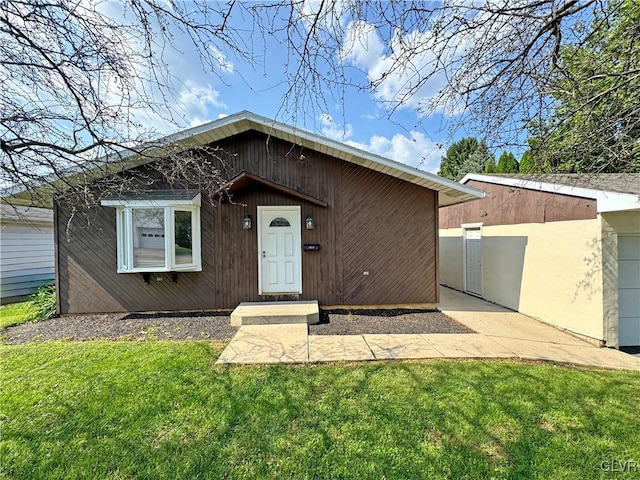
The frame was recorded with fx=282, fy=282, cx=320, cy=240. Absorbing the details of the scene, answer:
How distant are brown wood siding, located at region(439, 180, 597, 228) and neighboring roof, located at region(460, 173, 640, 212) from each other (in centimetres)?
14

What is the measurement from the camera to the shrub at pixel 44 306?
6188mm

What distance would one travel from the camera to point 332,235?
652 cm

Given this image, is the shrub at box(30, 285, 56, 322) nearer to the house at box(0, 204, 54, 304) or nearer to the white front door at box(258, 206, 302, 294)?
the house at box(0, 204, 54, 304)

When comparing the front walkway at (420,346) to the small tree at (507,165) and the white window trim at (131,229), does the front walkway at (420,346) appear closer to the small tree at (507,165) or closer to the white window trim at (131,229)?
the white window trim at (131,229)

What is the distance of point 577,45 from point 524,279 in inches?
188

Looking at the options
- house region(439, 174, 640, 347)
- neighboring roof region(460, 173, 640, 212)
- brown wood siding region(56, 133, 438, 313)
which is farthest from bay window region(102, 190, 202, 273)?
house region(439, 174, 640, 347)

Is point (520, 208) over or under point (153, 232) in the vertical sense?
over

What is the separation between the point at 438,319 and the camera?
5.76 m

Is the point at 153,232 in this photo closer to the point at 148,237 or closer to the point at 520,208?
the point at 148,237

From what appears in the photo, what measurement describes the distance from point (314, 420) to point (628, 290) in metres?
6.01

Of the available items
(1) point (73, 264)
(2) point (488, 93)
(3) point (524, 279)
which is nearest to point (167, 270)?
(1) point (73, 264)

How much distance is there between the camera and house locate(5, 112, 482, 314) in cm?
623

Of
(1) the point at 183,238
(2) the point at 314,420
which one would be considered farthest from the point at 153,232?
(2) the point at 314,420

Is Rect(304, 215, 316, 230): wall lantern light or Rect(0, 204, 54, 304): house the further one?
Rect(0, 204, 54, 304): house
